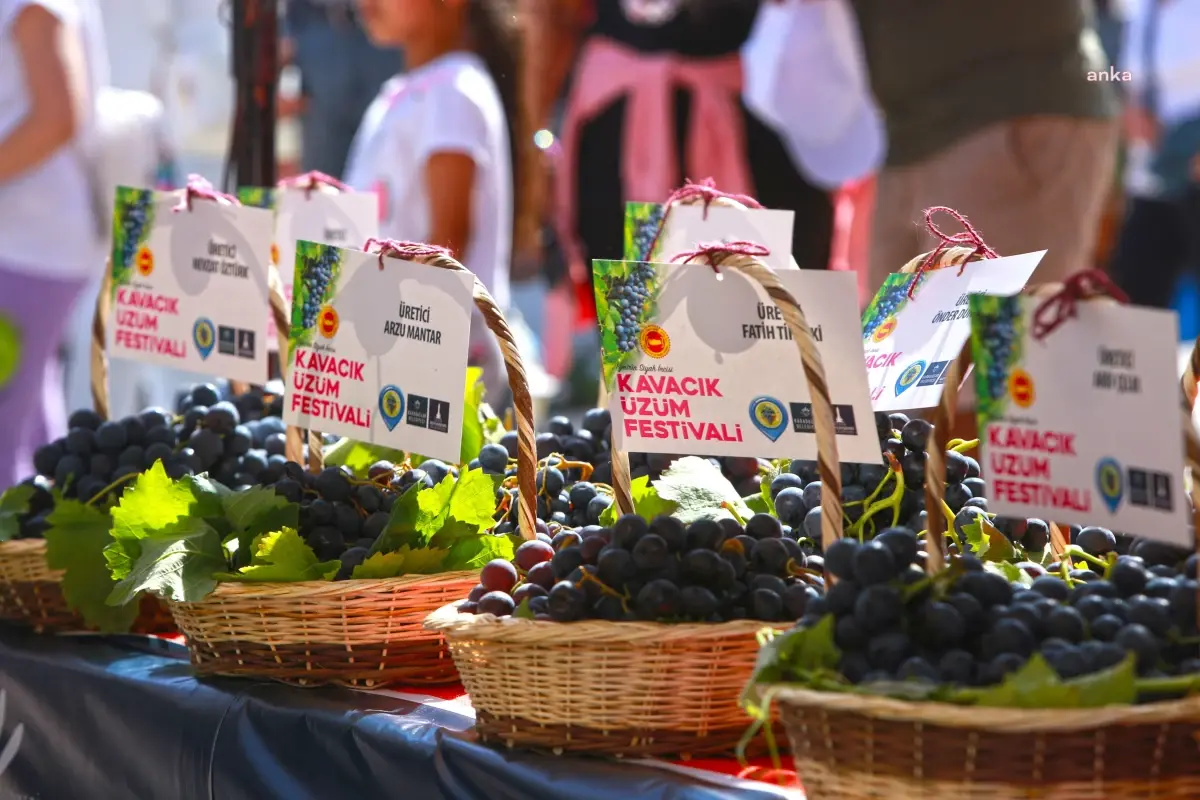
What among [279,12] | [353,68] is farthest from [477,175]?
[353,68]

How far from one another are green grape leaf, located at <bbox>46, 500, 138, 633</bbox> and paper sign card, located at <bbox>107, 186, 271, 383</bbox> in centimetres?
27

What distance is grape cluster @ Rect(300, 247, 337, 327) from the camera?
1541 millimetres

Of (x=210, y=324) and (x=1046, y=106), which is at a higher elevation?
(x=1046, y=106)

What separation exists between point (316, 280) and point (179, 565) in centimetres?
35

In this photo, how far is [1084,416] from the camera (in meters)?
1.02

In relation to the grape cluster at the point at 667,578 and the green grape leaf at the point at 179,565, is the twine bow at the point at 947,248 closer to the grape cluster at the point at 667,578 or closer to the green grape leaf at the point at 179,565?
the grape cluster at the point at 667,578

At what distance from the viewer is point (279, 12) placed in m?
2.57

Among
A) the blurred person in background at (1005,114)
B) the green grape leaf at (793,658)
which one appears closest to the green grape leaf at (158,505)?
the green grape leaf at (793,658)

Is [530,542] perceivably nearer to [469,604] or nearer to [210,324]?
[469,604]

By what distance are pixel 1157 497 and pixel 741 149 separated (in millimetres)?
2603

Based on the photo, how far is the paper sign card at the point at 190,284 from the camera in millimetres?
1764

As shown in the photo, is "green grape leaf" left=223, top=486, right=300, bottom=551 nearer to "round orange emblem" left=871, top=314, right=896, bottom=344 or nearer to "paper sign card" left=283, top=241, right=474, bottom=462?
"paper sign card" left=283, top=241, right=474, bottom=462

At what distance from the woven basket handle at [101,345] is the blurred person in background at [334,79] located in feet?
9.26

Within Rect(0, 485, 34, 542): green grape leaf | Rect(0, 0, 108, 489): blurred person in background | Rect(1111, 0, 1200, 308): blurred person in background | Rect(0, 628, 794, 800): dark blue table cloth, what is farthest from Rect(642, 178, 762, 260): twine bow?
Rect(1111, 0, 1200, 308): blurred person in background
